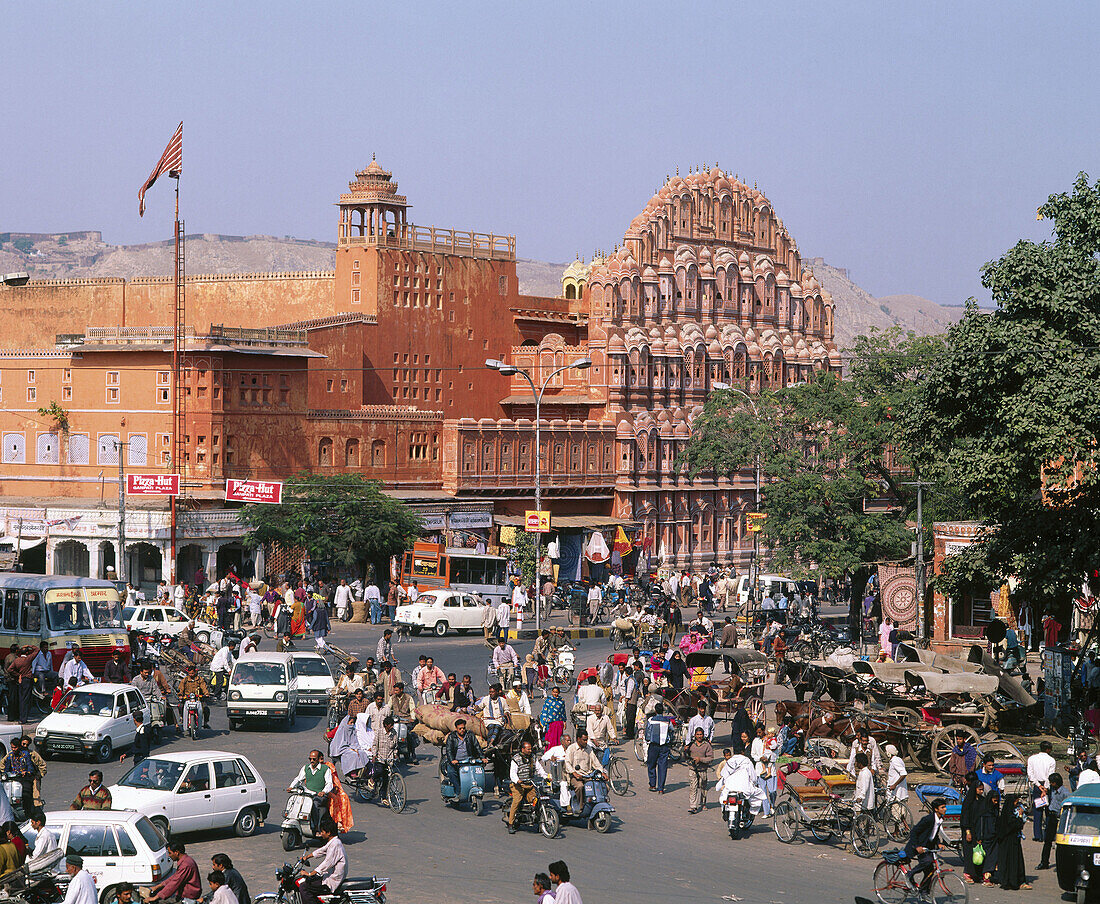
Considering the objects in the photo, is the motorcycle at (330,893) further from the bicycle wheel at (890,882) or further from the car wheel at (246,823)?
the bicycle wheel at (890,882)

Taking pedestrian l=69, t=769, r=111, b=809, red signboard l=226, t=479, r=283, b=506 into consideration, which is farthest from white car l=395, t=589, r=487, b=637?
pedestrian l=69, t=769, r=111, b=809

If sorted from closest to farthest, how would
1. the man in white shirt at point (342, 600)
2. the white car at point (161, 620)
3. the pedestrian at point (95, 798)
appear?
the pedestrian at point (95, 798), the white car at point (161, 620), the man in white shirt at point (342, 600)

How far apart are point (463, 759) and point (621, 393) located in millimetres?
46441

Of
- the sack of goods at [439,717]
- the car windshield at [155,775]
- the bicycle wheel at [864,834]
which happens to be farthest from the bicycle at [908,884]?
the car windshield at [155,775]

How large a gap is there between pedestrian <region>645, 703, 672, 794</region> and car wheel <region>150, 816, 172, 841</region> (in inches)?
333

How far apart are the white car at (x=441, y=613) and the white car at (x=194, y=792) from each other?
2335cm

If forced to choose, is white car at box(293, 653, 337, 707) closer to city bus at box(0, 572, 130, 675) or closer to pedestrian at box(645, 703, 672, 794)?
city bus at box(0, 572, 130, 675)

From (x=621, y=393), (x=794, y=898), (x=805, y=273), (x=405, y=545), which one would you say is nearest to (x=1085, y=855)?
(x=794, y=898)

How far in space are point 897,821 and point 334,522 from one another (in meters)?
33.0

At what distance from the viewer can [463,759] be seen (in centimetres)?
2308

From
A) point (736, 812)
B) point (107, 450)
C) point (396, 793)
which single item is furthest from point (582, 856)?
point (107, 450)

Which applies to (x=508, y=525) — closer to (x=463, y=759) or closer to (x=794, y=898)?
(x=463, y=759)

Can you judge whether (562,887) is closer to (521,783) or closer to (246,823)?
(521,783)

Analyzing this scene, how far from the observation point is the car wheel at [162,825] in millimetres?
19500
